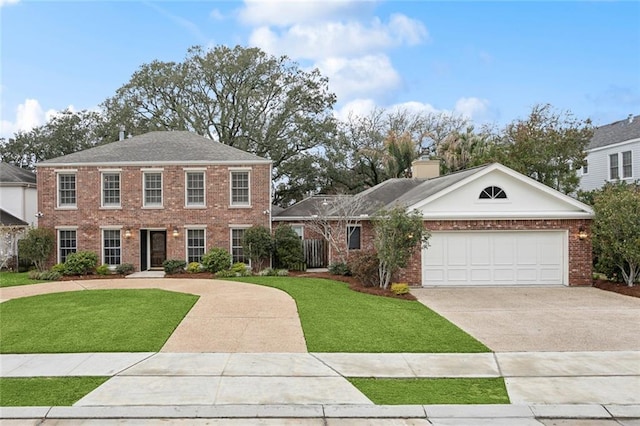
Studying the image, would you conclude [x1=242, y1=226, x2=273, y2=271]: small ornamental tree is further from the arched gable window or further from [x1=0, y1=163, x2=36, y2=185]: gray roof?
[x1=0, y1=163, x2=36, y2=185]: gray roof

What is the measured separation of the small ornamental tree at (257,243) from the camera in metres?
19.2

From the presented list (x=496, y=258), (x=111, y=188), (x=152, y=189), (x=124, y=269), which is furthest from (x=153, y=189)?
(x=496, y=258)

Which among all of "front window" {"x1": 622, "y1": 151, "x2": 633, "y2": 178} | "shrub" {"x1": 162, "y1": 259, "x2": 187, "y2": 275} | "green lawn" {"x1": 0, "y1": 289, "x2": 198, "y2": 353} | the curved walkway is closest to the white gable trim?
the curved walkway

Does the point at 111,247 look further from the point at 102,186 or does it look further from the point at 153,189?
the point at 153,189

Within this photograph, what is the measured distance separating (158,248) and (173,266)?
7.40 ft

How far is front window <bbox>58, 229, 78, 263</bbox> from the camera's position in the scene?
2042cm

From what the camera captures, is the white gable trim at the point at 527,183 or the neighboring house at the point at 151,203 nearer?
the white gable trim at the point at 527,183

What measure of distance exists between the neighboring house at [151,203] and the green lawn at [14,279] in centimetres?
167

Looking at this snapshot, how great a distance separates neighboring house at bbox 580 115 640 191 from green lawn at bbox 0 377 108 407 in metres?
25.5

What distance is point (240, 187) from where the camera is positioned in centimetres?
2052

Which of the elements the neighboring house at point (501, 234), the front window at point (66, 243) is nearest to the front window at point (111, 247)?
the front window at point (66, 243)

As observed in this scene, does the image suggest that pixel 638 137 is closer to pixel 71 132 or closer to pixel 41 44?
pixel 41 44

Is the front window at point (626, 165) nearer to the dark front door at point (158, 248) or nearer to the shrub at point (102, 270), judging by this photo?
the dark front door at point (158, 248)

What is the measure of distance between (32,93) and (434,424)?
16.8 metres
